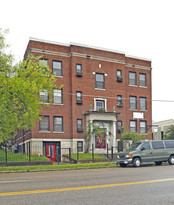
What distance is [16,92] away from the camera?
24.4 metres

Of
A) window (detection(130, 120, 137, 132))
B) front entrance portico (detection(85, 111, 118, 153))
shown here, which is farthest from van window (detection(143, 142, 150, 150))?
window (detection(130, 120, 137, 132))

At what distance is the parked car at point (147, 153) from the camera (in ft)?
75.4

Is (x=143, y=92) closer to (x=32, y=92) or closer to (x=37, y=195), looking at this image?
(x=32, y=92)

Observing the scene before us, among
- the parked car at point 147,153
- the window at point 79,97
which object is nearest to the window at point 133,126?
the window at point 79,97

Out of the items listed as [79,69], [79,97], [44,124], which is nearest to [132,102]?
[79,97]

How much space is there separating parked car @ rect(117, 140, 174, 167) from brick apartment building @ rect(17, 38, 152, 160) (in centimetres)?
1253

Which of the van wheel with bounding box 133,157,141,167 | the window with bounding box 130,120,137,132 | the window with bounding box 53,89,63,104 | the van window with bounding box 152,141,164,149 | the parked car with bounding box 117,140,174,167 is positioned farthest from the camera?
the window with bounding box 130,120,137,132

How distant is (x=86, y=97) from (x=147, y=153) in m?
15.2

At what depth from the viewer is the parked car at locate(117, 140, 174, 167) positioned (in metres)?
23.0

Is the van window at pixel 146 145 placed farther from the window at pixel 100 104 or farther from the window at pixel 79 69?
the window at pixel 79 69

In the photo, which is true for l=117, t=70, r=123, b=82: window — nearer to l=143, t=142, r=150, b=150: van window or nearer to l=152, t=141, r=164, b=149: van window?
l=152, t=141, r=164, b=149: van window

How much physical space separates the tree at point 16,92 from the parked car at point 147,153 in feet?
26.6

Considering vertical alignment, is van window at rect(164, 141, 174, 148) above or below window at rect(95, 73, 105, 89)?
below

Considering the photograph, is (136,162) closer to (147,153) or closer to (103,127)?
(147,153)
